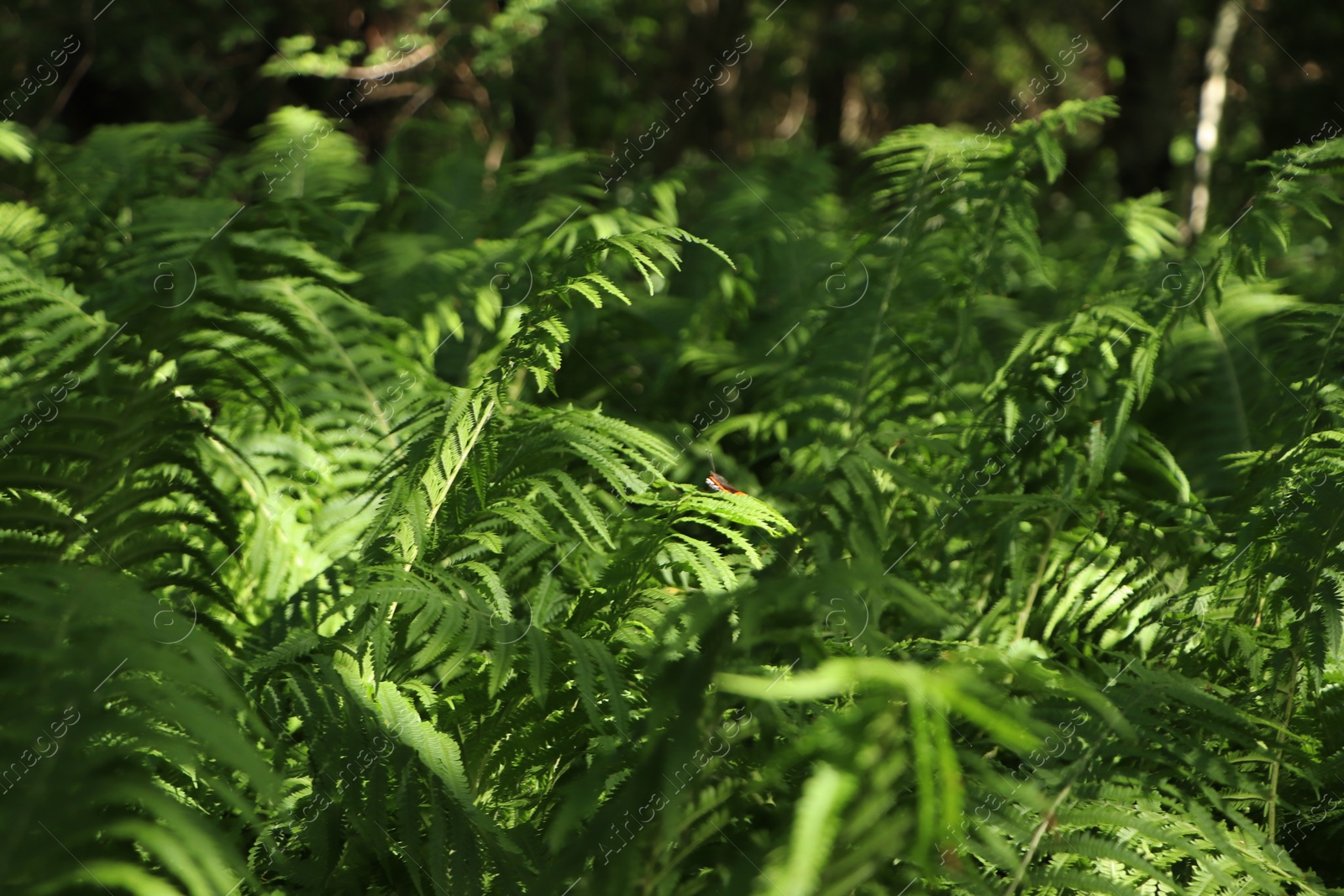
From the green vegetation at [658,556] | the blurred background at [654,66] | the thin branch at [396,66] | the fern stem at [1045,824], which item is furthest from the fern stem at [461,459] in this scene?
the thin branch at [396,66]

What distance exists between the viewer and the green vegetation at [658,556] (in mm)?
861

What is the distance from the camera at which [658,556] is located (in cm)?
147

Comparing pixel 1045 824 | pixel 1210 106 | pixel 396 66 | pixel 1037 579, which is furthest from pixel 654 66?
pixel 1045 824

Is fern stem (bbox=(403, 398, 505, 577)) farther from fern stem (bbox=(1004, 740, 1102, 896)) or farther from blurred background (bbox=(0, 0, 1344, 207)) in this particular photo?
blurred background (bbox=(0, 0, 1344, 207))

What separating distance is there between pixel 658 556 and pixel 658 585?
4.1 inches

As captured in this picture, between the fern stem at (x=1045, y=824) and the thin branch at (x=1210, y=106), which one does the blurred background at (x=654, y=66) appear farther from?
the fern stem at (x=1045, y=824)

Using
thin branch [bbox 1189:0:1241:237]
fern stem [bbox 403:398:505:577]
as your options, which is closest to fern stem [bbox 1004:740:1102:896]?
fern stem [bbox 403:398:505:577]

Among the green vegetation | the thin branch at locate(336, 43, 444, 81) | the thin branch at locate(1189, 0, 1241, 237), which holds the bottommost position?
the thin branch at locate(1189, 0, 1241, 237)

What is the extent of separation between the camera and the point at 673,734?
2.90 feet

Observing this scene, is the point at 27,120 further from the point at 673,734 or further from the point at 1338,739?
the point at 1338,739

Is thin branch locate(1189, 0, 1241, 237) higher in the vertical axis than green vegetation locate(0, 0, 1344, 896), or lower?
lower

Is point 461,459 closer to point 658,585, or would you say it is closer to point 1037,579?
point 658,585

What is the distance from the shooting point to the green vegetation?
A: 0.86 meters

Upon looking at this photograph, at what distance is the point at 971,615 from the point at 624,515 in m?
0.66
